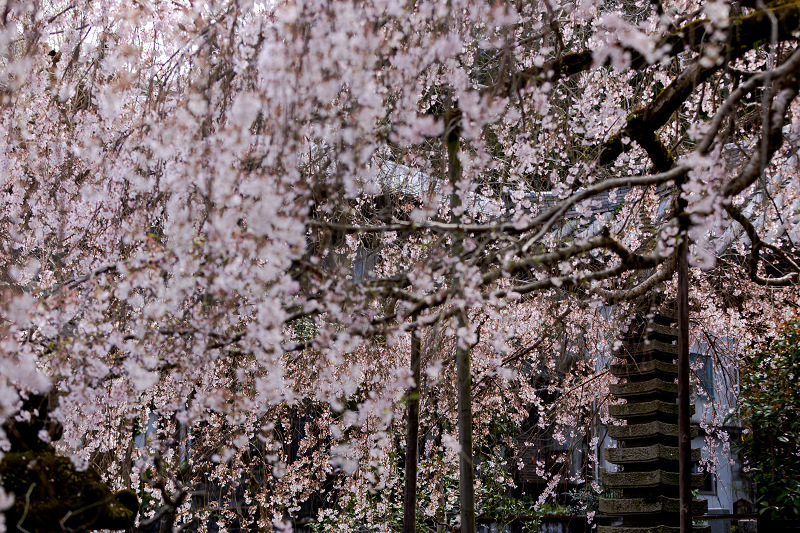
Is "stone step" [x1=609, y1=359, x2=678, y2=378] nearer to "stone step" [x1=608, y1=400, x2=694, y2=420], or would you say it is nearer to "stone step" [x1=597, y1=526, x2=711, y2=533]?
"stone step" [x1=608, y1=400, x2=694, y2=420]

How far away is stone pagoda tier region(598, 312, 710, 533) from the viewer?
5.29 metres

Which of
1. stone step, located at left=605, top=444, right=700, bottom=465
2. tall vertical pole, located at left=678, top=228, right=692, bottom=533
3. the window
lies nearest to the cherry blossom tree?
tall vertical pole, located at left=678, top=228, right=692, bottom=533

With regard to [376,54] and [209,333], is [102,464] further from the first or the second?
[376,54]

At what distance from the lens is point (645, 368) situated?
219 inches

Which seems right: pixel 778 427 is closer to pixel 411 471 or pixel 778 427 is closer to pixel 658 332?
pixel 658 332

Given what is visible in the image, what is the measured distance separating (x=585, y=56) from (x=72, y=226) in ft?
13.0

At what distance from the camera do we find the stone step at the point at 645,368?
5520 millimetres

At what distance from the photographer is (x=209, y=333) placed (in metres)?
3.14

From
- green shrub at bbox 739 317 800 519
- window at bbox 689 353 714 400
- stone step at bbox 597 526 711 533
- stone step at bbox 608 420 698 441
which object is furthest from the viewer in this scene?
window at bbox 689 353 714 400

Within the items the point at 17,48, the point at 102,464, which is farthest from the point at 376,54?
Result: the point at 102,464

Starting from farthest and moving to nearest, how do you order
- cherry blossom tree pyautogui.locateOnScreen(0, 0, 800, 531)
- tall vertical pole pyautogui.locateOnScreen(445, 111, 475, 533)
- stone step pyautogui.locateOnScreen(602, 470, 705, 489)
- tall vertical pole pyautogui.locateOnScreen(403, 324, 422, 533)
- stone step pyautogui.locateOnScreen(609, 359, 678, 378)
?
tall vertical pole pyautogui.locateOnScreen(403, 324, 422, 533) → stone step pyautogui.locateOnScreen(609, 359, 678, 378) → stone step pyautogui.locateOnScreen(602, 470, 705, 489) → tall vertical pole pyautogui.locateOnScreen(445, 111, 475, 533) → cherry blossom tree pyautogui.locateOnScreen(0, 0, 800, 531)

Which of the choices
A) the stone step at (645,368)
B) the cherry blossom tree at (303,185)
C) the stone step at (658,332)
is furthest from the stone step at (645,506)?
the cherry blossom tree at (303,185)

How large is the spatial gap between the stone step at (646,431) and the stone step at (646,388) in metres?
0.24

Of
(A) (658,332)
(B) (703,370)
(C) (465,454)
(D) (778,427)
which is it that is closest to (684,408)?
(C) (465,454)
